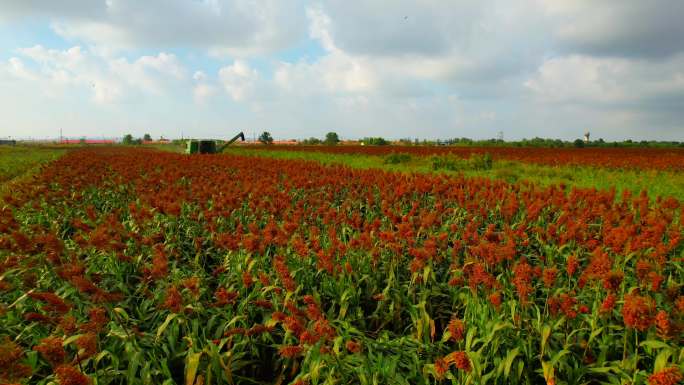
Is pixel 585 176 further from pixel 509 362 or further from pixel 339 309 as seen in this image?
pixel 509 362

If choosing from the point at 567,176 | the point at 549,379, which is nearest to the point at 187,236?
the point at 549,379

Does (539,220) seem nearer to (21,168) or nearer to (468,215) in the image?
(468,215)

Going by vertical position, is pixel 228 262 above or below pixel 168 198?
below

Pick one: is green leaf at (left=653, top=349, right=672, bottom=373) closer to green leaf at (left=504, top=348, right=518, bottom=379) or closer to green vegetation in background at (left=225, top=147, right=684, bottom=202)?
green leaf at (left=504, top=348, right=518, bottom=379)

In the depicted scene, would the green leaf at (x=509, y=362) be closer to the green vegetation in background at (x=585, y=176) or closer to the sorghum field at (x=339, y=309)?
the sorghum field at (x=339, y=309)

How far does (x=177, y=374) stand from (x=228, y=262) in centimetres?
144

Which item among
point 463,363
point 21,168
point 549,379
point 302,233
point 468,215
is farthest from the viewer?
point 21,168

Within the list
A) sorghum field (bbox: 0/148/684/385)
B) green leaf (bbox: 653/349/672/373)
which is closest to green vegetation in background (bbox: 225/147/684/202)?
sorghum field (bbox: 0/148/684/385)

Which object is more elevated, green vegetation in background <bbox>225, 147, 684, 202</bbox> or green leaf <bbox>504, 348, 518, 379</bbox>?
green vegetation in background <bbox>225, 147, 684, 202</bbox>

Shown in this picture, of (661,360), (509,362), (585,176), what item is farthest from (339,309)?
(585,176)

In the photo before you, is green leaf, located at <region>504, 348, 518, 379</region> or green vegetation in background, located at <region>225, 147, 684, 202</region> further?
green vegetation in background, located at <region>225, 147, 684, 202</region>

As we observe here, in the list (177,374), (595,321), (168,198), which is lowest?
(177,374)

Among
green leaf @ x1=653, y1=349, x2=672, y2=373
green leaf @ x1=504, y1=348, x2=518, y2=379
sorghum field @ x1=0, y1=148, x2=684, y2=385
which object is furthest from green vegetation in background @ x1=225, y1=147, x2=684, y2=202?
green leaf @ x1=504, y1=348, x2=518, y2=379

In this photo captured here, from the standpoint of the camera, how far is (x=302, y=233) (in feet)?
17.5
